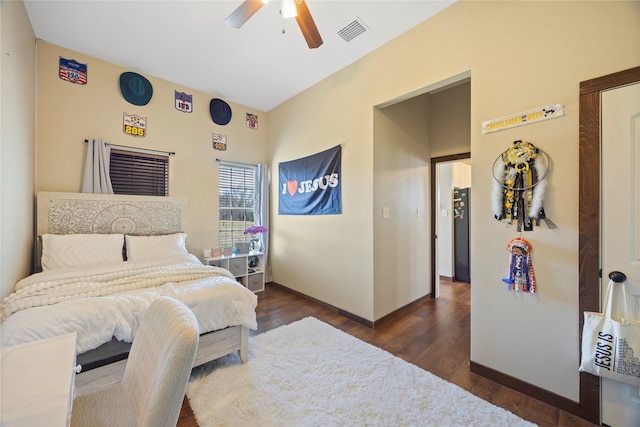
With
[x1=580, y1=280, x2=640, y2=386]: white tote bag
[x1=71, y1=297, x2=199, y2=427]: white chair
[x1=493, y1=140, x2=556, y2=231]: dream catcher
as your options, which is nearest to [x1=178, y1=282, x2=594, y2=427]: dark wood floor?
[x1=580, y1=280, x2=640, y2=386]: white tote bag

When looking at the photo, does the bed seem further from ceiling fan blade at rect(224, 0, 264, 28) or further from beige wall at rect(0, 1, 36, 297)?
ceiling fan blade at rect(224, 0, 264, 28)

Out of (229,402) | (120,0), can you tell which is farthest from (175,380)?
(120,0)

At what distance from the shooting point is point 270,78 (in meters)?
→ 3.16

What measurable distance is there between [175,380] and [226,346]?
1354 millimetres

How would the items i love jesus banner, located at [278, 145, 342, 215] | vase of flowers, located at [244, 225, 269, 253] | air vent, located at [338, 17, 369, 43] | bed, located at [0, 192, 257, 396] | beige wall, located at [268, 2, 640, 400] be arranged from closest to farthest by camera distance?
bed, located at [0, 192, 257, 396] < beige wall, located at [268, 2, 640, 400] < air vent, located at [338, 17, 369, 43] < i love jesus banner, located at [278, 145, 342, 215] < vase of flowers, located at [244, 225, 269, 253]

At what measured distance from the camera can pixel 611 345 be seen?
1.31m

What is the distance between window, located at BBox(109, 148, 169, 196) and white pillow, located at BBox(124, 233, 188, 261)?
66 centimetres

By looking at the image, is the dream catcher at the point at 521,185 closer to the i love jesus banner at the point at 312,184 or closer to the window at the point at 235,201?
the i love jesus banner at the point at 312,184

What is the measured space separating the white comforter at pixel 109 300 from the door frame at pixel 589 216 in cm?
221

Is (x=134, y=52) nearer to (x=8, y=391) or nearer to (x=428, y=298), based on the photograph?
(x=8, y=391)

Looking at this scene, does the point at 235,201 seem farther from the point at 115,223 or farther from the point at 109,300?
the point at 109,300

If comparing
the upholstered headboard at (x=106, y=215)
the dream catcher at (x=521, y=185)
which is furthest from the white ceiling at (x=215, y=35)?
the upholstered headboard at (x=106, y=215)

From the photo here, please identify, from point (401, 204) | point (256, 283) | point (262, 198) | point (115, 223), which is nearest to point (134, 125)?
point (115, 223)

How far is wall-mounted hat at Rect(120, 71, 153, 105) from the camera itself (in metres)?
2.92
